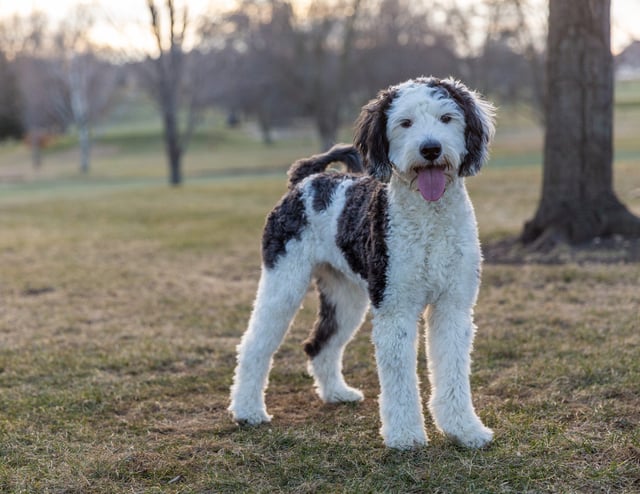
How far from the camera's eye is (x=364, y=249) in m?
4.22

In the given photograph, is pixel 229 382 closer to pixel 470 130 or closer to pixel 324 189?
pixel 324 189

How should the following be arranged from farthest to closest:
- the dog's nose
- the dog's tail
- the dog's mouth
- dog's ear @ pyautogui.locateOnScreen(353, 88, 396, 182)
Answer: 1. the dog's tail
2. dog's ear @ pyautogui.locateOnScreen(353, 88, 396, 182)
3. the dog's mouth
4. the dog's nose

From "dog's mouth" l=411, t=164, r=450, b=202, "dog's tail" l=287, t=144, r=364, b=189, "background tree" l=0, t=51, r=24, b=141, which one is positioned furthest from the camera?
"background tree" l=0, t=51, r=24, b=141

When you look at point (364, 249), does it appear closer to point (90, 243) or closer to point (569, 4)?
point (569, 4)

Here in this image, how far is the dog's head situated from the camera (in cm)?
372

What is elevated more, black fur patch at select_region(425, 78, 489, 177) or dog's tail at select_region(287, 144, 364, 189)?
black fur patch at select_region(425, 78, 489, 177)

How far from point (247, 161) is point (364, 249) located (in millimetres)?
38062

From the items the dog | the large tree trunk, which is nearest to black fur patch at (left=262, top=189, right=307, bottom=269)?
the dog

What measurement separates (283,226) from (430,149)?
4.22ft

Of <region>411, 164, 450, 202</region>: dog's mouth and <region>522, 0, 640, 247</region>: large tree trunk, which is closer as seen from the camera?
<region>411, 164, 450, 202</region>: dog's mouth

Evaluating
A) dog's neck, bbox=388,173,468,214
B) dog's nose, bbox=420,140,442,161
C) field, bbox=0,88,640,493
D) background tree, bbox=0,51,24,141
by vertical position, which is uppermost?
background tree, bbox=0,51,24,141

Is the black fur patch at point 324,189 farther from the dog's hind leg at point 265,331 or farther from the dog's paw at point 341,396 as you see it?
the dog's paw at point 341,396

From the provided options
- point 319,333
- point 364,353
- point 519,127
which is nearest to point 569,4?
point 364,353

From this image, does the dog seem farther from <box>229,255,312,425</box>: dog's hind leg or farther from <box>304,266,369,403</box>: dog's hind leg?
<box>304,266,369,403</box>: dog's hind leg
